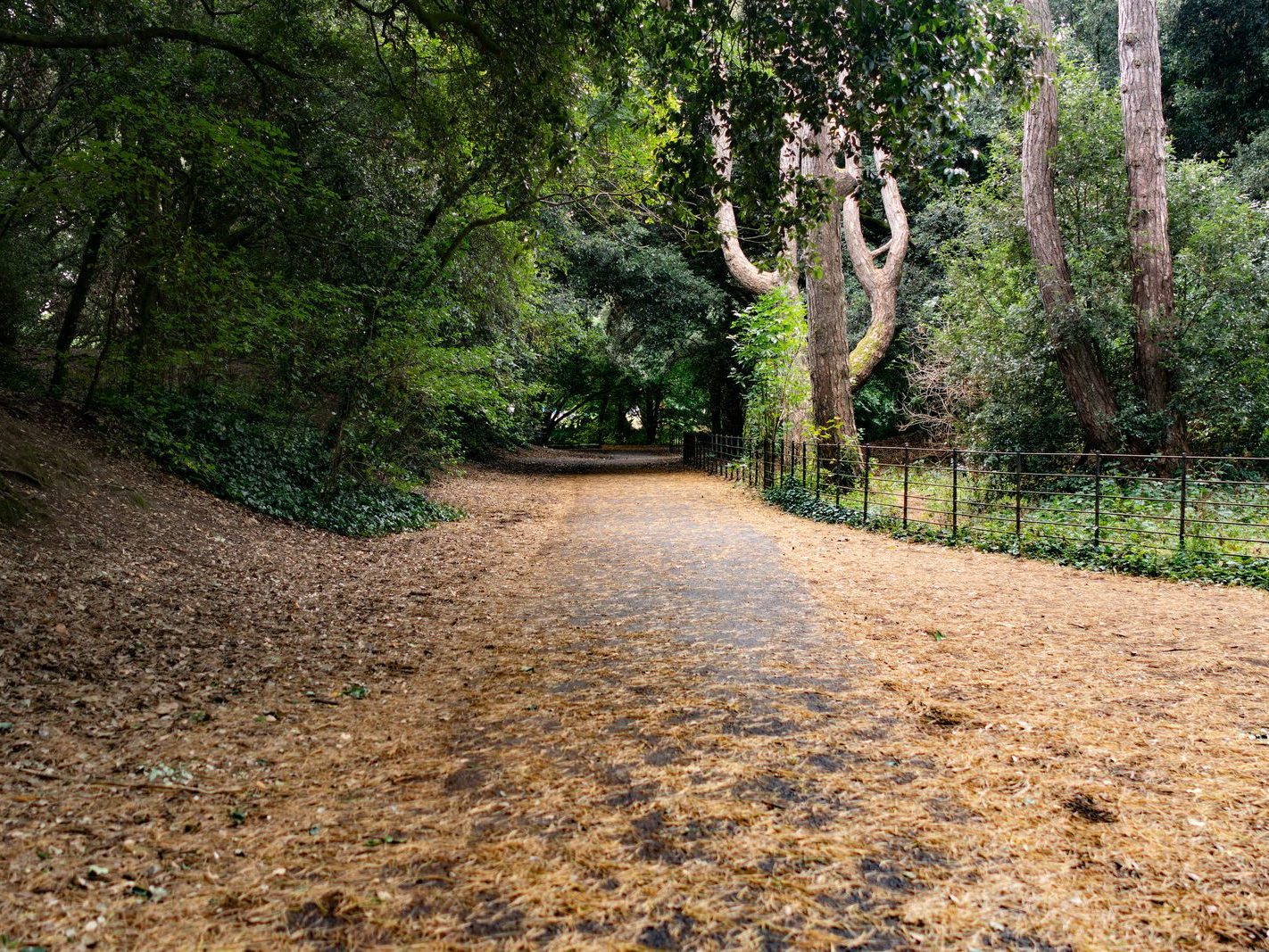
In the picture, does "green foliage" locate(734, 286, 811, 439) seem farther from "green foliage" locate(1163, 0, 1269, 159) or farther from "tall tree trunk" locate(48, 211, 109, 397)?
"green foliage" locate(1163, 0, 1269, 159)

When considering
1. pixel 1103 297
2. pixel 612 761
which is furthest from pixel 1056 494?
pixel 612 761

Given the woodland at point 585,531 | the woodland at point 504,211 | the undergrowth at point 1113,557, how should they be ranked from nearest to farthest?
the woodland at point 585,531
the woodland at point 504,211
the undergrowth at point 1113,557

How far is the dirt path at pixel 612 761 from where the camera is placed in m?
2.15

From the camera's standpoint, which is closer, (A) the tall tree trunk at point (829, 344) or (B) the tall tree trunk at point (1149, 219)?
(B) the tall tree trunk at point (1149, 219)

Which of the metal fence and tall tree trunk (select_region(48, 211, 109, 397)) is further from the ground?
tall tree trunk (select_region(48, 211, 109, 397))

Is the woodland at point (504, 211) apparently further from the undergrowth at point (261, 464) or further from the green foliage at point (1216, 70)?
the green foliage at point (1216, 70)

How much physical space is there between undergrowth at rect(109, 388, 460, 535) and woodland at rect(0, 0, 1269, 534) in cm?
5

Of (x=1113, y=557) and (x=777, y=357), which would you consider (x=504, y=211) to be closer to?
(x=777, y=357)

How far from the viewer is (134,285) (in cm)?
871

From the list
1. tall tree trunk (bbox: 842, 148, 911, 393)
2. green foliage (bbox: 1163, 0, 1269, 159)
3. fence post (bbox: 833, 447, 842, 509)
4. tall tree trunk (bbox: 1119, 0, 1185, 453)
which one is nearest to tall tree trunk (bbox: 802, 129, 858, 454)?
fence post (bbox: 833, 447, 842, 509)

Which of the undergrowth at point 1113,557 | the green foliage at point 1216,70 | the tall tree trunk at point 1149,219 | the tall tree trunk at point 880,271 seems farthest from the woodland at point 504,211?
the undergrowth at point 1113,557

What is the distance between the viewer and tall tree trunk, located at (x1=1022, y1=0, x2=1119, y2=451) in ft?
36.1

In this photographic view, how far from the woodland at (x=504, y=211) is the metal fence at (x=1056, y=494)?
0.62m

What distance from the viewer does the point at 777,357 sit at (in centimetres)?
1413
